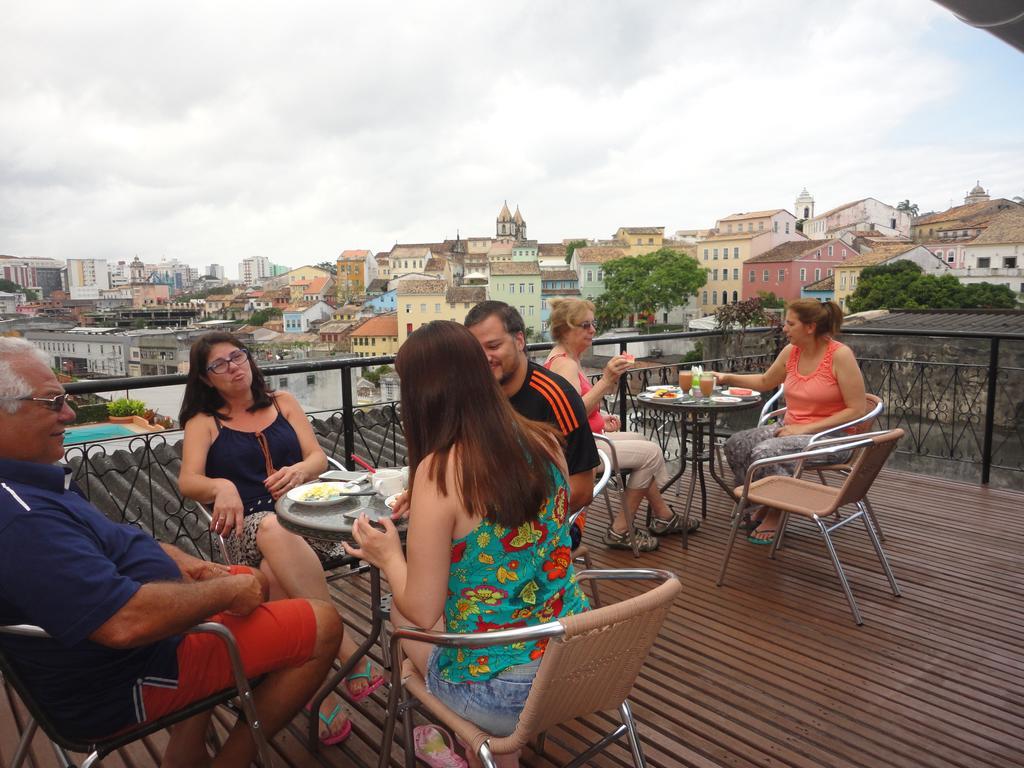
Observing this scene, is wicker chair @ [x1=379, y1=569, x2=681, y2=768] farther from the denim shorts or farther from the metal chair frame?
the metal chair frame

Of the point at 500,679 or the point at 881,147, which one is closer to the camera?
the point at 500,679

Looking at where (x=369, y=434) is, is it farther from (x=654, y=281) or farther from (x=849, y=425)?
(x=654, y=281)

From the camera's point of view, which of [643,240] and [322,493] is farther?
[643,240]

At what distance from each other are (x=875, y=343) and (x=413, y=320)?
52343 mm

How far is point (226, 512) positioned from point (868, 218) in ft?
280

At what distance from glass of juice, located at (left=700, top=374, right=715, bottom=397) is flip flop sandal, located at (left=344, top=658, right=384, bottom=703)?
7.79 feet

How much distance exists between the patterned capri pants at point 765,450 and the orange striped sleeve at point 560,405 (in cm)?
150

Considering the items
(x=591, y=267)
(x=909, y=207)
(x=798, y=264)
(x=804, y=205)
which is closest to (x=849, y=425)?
(x=798, y=264)

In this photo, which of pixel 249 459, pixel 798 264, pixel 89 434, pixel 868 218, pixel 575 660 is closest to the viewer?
pixel 575 660

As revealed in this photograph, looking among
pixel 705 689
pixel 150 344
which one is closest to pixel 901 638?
pixel 705 689

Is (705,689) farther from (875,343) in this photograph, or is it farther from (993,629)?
(875,343)

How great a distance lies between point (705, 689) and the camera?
2.23 metres

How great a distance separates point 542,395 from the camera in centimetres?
222

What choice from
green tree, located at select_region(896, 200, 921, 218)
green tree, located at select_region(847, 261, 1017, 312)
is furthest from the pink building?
green tree, located at select_region(896, 200, 921, 218)
